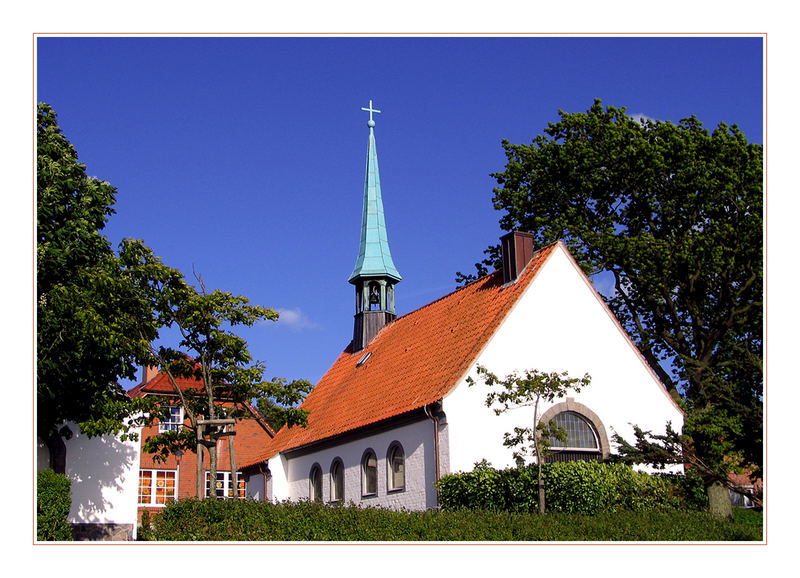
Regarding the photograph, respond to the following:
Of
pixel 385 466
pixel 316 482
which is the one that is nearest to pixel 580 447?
pixel 385 466

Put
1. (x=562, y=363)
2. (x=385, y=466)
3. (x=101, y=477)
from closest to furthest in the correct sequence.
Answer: (x=562, y=363)
(x=385, y=466)
(x=101, y=477)

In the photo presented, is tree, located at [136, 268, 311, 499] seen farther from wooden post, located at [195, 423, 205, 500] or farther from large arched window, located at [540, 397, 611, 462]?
large arched window, located at [540, 397, 611, 462]

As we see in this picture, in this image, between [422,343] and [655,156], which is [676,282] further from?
[422,343]

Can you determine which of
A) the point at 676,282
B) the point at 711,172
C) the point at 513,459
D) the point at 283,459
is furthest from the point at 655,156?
the point at 283,459

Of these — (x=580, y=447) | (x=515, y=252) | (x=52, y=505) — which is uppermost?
(x=515, y=252)

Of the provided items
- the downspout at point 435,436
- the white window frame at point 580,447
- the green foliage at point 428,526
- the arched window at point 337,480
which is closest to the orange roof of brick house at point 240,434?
the arched window at point 337,480

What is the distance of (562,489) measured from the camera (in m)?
20.4

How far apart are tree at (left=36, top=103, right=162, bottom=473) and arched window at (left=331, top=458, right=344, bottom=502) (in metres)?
6.76

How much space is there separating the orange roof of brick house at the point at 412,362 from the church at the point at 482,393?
7cm

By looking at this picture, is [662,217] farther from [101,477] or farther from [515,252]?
[101,477]

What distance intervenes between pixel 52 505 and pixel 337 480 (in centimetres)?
908

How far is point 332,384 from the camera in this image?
33.7 meters

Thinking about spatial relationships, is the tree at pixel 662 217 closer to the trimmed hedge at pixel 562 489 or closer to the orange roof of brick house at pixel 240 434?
the trimmed hedge at pixel 562 489

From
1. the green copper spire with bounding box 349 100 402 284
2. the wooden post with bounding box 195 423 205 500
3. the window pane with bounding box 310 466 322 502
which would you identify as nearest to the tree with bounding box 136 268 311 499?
the wooden post with bounding box 195 423 205 500
